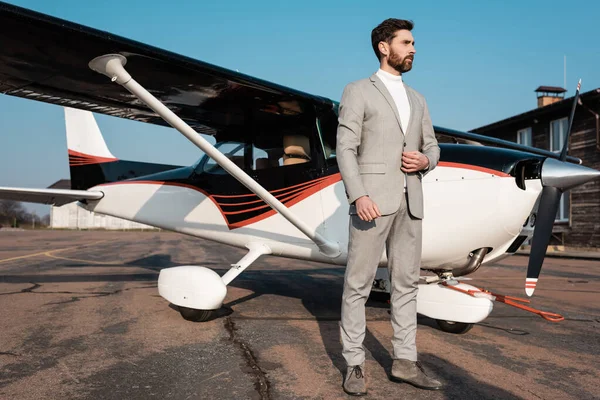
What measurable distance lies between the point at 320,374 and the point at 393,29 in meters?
1.99

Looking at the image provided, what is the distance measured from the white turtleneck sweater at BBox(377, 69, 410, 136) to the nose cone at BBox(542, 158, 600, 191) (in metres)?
1.38

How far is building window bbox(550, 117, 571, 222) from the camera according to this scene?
69.4ft

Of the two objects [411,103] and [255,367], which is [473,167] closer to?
[411,103]

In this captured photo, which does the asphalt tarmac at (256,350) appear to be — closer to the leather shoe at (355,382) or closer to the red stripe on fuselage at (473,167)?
the leather shoe at (355,382)

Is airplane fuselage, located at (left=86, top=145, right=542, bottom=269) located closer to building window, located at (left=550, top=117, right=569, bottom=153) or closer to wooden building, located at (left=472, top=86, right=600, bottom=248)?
wooden building, located at (left=472, top=86, right=600, bottom=248)

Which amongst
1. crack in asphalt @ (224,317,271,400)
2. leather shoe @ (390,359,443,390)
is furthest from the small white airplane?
leather shoe @ (390,359,443,390)

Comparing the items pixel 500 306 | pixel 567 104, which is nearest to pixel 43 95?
pixel 500 306

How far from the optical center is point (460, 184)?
3777 mm

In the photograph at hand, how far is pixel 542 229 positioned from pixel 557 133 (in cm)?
2064

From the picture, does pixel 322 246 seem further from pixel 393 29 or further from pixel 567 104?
pixel 567 104

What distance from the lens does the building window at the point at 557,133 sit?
838 inches

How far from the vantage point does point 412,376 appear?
2.64 metres

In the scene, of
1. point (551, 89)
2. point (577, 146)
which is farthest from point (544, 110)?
point (551, 89)

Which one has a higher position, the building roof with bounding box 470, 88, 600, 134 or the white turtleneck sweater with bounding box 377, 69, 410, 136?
the building roof with bounding box 470, 88, 600, 134
